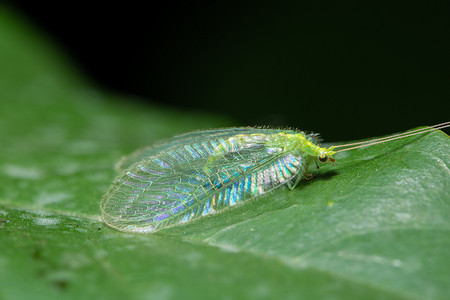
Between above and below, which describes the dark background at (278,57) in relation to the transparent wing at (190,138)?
above

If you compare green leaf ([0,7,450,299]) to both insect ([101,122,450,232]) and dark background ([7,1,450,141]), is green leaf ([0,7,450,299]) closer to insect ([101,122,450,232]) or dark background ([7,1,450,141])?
insect ([101,122,450,232])

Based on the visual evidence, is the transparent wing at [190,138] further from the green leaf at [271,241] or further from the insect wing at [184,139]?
the green leaf at [271,241]

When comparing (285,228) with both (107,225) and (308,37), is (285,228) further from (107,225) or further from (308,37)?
(308,37)

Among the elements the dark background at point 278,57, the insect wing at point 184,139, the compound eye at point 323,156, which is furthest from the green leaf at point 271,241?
the dark background at point 278,57

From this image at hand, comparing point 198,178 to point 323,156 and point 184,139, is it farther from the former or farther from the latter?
point 323,156

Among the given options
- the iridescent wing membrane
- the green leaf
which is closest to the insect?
the iridescent wing membrane

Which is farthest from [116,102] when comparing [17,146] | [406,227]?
[406,227]
